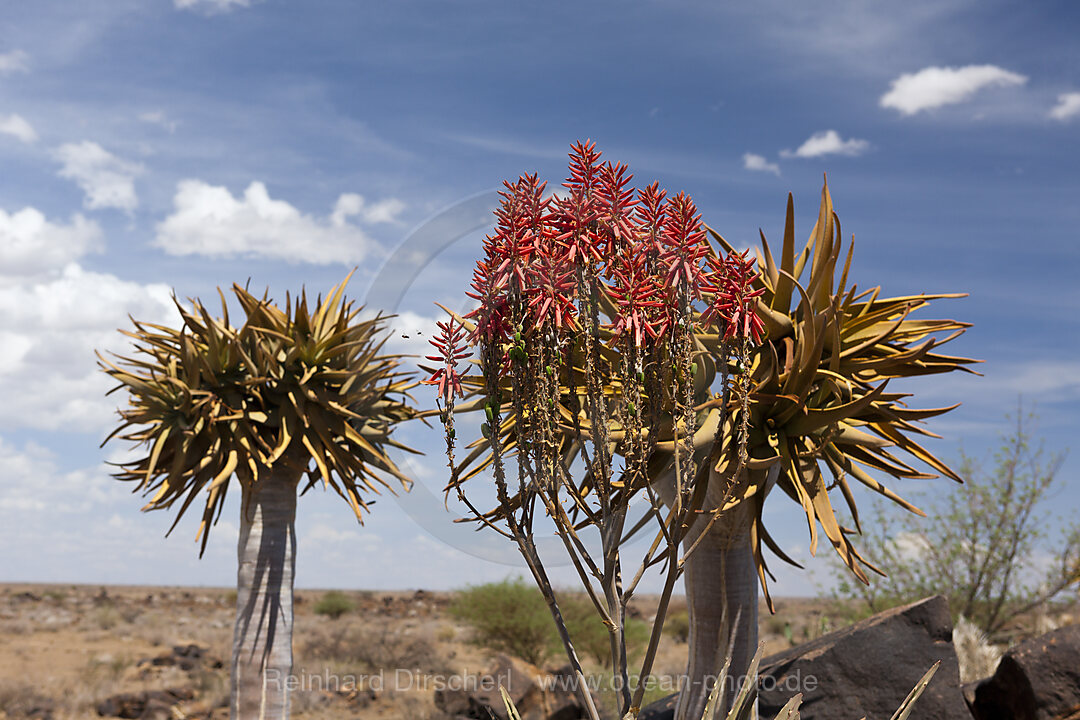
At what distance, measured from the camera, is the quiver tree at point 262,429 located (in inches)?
353

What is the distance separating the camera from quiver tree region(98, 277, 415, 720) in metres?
8.97

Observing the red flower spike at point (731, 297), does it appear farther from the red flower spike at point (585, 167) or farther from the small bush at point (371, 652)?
the small bush at point (371, 652)

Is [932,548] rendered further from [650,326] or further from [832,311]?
[650,326]

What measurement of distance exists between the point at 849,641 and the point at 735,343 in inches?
146

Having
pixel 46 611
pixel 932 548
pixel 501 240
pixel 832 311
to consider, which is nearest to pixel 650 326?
pixel 501 240

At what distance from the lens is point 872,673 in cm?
705

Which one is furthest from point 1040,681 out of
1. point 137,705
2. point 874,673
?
point 137,705

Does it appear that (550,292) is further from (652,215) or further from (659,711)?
(659,711)

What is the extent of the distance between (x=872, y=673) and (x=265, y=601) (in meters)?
6.34

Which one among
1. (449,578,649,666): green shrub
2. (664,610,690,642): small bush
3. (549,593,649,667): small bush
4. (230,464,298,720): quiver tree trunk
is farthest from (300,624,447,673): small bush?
(664,610,690,642): small bush

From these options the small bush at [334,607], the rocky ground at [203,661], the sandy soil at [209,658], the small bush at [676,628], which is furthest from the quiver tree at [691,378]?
the small bush at [334,607]

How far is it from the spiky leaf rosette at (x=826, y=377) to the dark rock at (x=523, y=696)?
20.3ft

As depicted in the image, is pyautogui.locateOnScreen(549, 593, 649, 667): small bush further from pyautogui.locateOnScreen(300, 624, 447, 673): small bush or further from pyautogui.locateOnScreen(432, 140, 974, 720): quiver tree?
pyautogui.locateOnScreen(432, 140, 974, 720): quiver tree

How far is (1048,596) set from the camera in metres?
14.7
